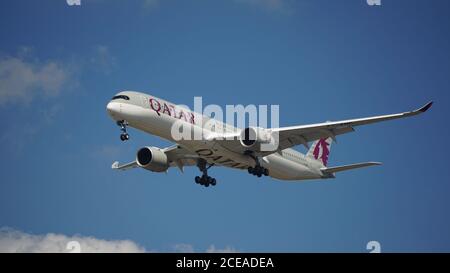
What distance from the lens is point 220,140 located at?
4653 centimetres

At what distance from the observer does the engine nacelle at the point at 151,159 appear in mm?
49938

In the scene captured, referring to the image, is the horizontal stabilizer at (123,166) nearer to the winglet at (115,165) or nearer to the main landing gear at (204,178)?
the winglet at (115,165)

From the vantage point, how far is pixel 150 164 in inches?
1965

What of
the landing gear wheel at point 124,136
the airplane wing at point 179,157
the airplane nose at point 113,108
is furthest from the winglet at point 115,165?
the landing gear wheel at point 124,136

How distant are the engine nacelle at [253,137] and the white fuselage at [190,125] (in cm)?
135

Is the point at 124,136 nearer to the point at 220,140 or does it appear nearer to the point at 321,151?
the point at 220,140

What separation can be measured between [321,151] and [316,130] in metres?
11.5

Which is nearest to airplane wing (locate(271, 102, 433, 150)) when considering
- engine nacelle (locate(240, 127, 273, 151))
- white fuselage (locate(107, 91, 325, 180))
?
engine nacelle (locate(240, 127, 273, 151))

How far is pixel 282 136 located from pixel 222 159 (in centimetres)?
419

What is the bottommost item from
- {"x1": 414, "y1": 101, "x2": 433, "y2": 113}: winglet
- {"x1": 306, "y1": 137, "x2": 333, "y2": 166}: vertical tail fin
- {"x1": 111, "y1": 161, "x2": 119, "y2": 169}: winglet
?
{"x1": 414, "y1": 101, "x2": 433, "y2": 113}: winglet

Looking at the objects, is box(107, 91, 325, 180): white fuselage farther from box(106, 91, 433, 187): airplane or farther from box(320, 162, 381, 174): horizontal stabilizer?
box(320, 162, 381, 174): horizontal stabilizer

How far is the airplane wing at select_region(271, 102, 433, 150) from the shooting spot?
147 ft
